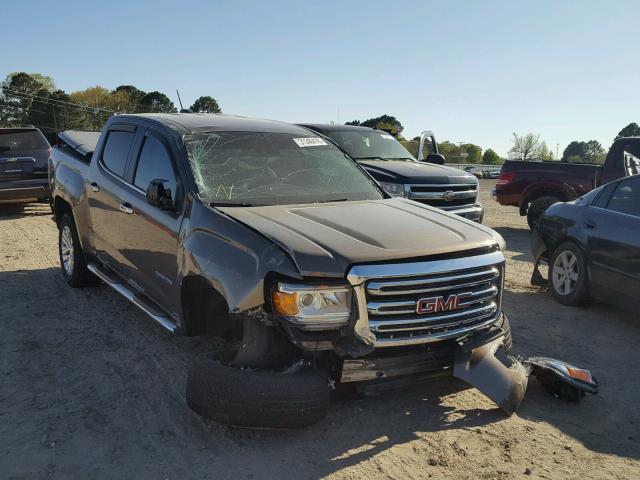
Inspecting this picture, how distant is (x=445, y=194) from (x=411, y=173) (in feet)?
2.11

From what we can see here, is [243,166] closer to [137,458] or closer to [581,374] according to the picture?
[137,458]

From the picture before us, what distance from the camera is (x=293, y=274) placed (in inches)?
123

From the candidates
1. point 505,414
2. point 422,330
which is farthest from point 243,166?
point 505,414

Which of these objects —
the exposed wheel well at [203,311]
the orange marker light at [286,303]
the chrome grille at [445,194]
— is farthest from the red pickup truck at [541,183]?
the orange marker light at [286,303]

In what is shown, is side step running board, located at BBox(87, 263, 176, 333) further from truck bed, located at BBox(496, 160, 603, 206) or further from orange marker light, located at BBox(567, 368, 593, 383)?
truck bed, located at BBox(496, 160, 603, 206)

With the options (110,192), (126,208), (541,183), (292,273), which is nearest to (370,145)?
(541,183)

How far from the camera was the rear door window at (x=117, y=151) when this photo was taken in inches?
205

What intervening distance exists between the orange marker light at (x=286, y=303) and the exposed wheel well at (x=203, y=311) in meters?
0.86

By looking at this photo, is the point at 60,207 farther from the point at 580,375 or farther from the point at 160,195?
the point at 580,375

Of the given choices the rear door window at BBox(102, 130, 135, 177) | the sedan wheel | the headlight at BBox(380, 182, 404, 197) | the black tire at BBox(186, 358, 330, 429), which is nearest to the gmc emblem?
the black tire at BBox(186, 358, 330, 429)

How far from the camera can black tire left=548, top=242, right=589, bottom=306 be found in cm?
611

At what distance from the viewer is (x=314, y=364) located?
10.9 feet

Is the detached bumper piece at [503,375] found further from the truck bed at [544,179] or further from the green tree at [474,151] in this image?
the green tree at [474,151]

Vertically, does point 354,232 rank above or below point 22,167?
above
